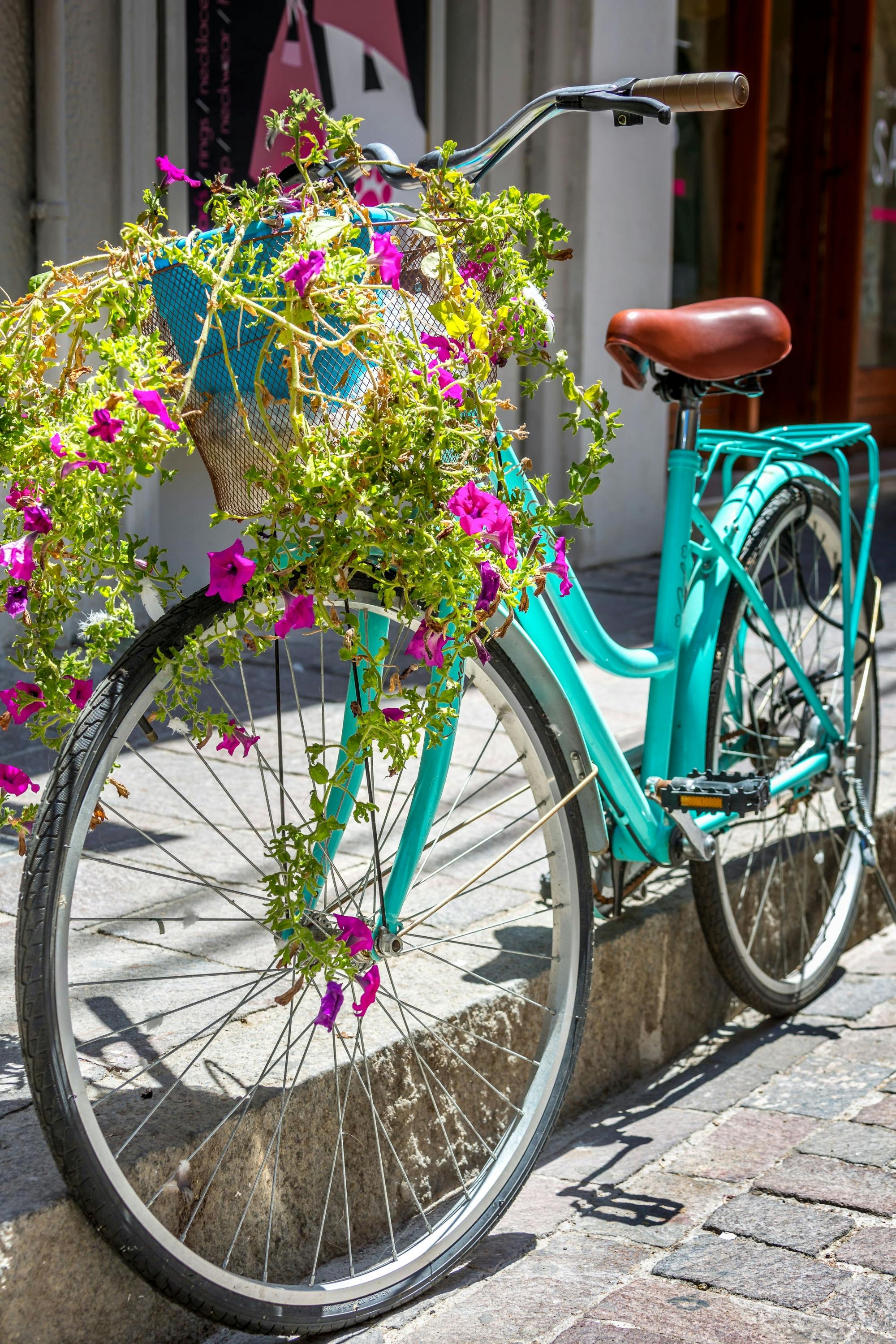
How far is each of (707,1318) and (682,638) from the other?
3.95 ft

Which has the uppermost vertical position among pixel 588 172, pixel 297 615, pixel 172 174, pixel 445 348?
pixel 588 172

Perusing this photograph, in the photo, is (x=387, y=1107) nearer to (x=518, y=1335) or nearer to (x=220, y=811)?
(x=518, y=1335)

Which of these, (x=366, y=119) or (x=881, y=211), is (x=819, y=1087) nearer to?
(x=366, y=119)

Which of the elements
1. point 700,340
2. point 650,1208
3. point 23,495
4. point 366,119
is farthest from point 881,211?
point 23,495

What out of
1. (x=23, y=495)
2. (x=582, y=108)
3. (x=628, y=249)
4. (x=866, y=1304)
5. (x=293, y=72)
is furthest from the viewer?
(x=628, y=249)

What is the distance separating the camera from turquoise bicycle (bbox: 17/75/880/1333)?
1900mm

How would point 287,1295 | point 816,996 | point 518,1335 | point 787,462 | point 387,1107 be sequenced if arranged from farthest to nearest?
1. point 816,996
2. point 787,462
3. point 387,1107
4. point 518,1335
5. point 287,1295

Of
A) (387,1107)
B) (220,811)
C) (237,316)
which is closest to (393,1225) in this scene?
(387,1107)

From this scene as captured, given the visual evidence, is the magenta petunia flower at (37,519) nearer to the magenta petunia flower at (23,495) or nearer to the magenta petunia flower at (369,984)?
the magenta petunia flower at (23,495)

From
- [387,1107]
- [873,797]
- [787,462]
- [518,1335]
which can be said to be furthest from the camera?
[873,797]

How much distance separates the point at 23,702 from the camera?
1.98 meters

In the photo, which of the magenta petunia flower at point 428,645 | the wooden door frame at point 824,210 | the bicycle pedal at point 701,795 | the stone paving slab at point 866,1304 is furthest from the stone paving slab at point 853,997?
the wooden door frame at point 824,210

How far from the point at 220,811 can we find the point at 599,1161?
124 cm

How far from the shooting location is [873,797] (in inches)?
148
